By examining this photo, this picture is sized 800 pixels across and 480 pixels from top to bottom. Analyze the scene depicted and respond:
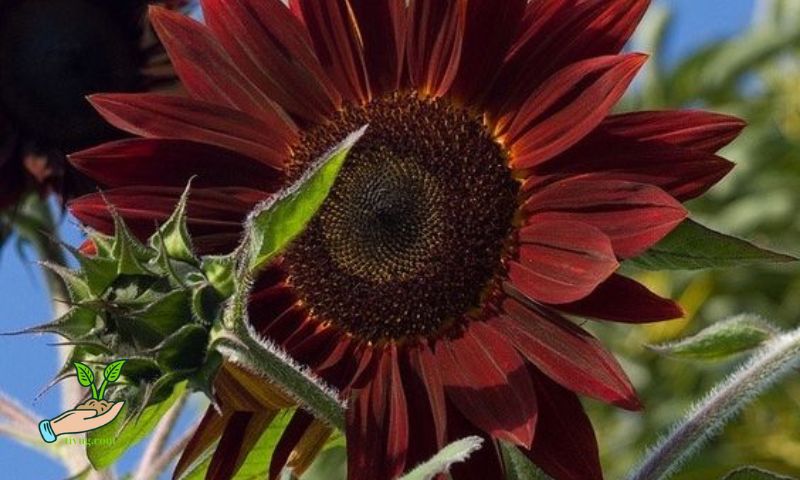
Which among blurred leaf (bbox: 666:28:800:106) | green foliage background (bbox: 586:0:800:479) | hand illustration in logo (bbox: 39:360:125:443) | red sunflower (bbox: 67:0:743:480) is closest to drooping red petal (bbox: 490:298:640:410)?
red sunflower (bbox: 67:0:743:480)

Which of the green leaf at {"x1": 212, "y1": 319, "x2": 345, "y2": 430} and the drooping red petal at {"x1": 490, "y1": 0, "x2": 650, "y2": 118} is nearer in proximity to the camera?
the green leaf at {"x1": 212, "y1": 319, "x2": 345, "y2": 430}

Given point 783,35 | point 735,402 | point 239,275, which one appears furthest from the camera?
point 783,35

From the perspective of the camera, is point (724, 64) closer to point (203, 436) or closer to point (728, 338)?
point (728, 338)

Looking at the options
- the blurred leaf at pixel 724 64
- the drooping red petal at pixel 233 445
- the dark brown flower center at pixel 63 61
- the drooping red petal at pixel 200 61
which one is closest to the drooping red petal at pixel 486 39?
the drooping red petal at pixel 200 61

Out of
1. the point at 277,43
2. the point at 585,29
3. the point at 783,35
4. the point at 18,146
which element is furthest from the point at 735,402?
the point at 783,35

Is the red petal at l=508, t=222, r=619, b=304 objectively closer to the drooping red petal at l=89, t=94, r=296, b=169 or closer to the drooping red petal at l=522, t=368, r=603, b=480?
the drooping red petal at l=522, t=368, r=603, b=480

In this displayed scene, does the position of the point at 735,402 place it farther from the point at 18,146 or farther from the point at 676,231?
the point at 18,146
